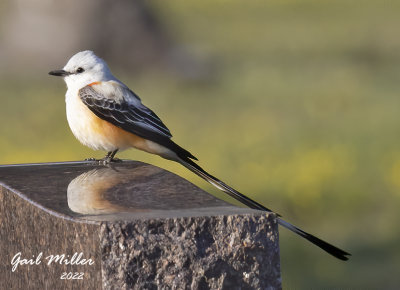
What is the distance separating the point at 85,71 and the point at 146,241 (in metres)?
3.05

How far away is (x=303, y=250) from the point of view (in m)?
→ 10.8

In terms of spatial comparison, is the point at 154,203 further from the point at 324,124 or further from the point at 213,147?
the point at 324,124

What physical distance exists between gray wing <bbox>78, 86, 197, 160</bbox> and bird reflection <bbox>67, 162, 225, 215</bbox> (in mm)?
734

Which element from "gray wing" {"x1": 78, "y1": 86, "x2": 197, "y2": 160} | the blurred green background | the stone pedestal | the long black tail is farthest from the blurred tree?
the stone pedestal

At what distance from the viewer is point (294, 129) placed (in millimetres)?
15633

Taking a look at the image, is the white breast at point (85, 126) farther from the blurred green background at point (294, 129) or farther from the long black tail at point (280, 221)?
the blurred green background at point (294, 129)

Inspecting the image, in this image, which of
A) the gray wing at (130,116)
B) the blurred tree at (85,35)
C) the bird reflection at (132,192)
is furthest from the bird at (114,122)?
the blurred tree at (85,35)

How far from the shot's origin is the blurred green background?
437 inches

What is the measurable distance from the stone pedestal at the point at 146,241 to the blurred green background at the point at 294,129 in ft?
16.1

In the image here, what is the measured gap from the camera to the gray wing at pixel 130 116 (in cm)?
681

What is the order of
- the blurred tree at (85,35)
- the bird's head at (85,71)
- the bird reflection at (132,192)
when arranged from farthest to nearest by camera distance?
the blurred tree at (85,35)
the bird's head at (85,71)
the bird reflection at (132,192)

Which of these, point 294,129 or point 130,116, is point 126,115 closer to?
point 130,116

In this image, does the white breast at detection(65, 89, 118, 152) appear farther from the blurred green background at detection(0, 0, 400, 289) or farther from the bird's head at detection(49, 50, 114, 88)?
the blurred green background at detection(0, 0, 400, 289)

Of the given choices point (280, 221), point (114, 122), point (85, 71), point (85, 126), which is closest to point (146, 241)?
point (280, 221)
